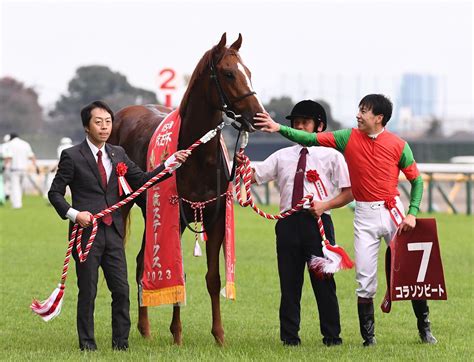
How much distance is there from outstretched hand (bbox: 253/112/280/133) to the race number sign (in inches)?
47.2

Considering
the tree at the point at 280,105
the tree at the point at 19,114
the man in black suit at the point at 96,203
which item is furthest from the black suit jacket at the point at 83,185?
the tree at the point at 19,114

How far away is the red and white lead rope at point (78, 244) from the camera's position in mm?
7086

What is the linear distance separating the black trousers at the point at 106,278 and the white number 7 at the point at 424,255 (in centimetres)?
198

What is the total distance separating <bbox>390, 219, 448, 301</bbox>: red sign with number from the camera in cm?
729

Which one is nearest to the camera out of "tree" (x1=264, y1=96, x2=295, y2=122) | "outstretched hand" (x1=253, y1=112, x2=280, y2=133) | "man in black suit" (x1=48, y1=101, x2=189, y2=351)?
"outstretched hand" (x1=253, y1=112, x2=280, y2=133)

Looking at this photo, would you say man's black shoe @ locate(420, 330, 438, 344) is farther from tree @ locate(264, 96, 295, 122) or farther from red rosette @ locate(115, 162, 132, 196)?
tree @ locate(264, 96, 295, 122)

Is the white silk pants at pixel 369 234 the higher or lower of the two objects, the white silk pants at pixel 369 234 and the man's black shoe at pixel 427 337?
the higher

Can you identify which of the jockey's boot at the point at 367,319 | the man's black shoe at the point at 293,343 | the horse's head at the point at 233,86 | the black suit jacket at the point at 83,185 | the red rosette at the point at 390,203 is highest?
the horse's head at the point at 233,86

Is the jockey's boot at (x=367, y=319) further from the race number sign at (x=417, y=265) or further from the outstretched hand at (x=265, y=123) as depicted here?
the outstretched hand at (x=265, y=123)

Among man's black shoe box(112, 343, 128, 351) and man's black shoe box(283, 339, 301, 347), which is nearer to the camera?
man's black shoe box(112, 343, 128, 351)

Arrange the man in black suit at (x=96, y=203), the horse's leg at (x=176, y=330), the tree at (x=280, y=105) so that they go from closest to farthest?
the man in black suit at (x=96, y=203), the horse's leg at (x=176, y=330), the tree at (x=280, y=105)

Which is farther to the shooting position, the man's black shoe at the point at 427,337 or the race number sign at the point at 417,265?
the man's black shoe at the point at 427,337

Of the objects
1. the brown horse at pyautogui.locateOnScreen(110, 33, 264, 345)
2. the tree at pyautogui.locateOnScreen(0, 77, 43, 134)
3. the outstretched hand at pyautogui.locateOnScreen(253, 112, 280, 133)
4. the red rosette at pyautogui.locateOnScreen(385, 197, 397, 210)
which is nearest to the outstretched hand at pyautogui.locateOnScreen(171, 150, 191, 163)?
the brown horse at pyautogui.locateOnScreen(110, 33, 264, 345)

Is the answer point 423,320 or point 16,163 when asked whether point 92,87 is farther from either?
point 423,320
